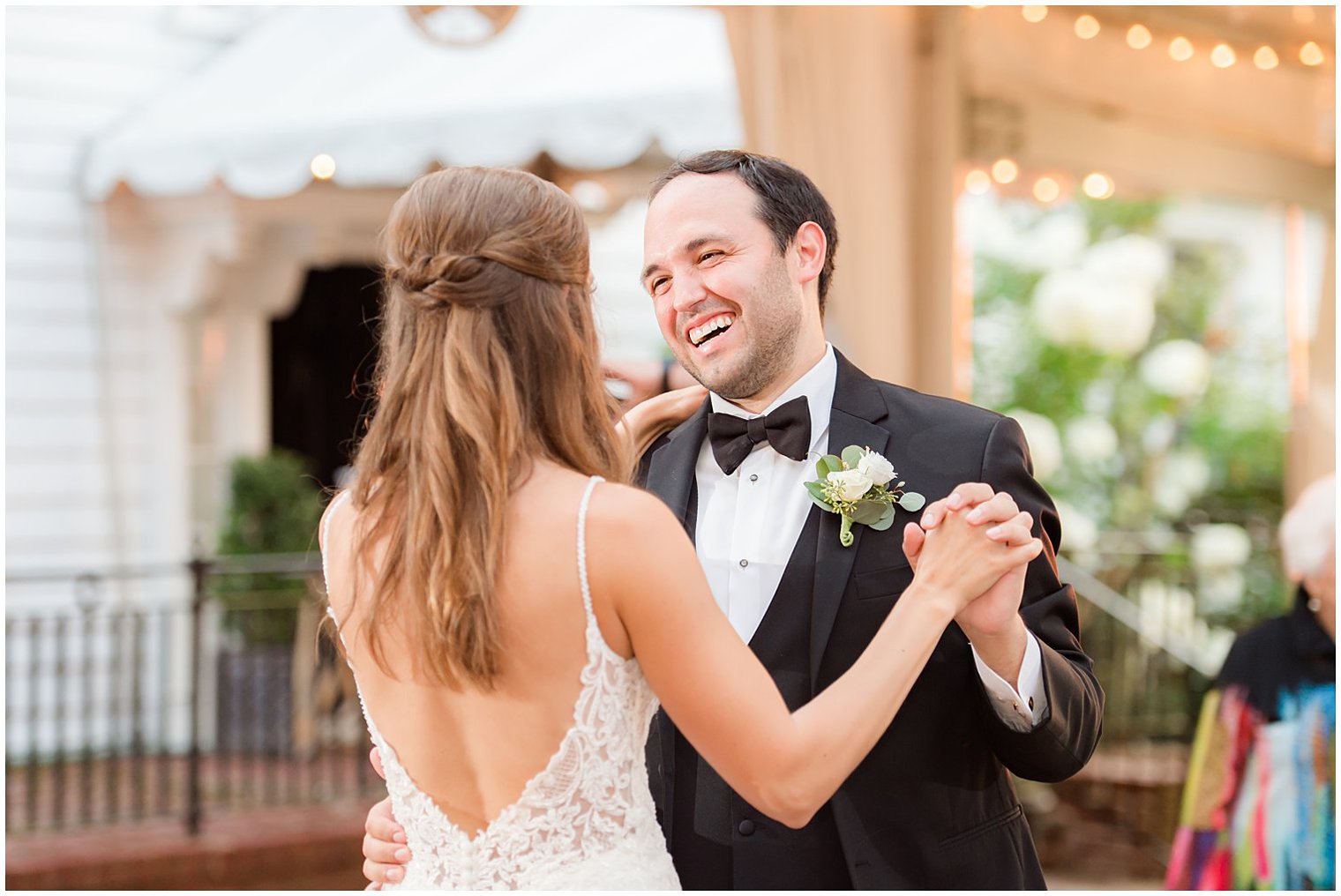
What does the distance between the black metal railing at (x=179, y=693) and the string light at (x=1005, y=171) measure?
422 cm

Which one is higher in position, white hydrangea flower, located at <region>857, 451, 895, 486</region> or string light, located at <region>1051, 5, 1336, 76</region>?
string light, located at <region>1051, 5, 1336, 76</region>

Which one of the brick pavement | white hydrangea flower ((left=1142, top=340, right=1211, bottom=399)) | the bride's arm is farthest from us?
white hydrangea flower ((left=1142, top=340, right=1211, bottom=399))

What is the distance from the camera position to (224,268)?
876cm

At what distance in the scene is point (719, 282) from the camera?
2.44m

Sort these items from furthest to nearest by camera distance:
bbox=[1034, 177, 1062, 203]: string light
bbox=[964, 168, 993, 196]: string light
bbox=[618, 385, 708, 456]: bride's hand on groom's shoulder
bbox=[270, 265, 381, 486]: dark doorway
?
bbox=[270, 265, 381, 486]: dark doorway
bbox=[1034, 177, 1062, 203]: string light
bbox=[964, 168, 993, 196]: string light
bbox=[618, 385, 708, 456]: bride's hand on groom's shoulder

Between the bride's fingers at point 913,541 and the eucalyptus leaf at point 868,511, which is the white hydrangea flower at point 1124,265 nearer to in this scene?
the eucalyptus leaf at point 868,511

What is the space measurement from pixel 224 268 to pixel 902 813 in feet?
24.4

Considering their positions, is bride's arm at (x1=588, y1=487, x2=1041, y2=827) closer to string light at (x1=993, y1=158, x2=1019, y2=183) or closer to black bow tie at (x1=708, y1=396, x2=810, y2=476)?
black bow tie at (x1=708, y1=396, x2=810, y2=476)

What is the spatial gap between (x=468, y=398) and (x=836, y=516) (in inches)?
32.0

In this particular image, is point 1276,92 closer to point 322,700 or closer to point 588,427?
point 322,700

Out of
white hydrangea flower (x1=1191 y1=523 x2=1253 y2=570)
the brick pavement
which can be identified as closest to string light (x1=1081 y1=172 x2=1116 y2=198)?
white hydrangea flower (x1=1191 y1=523 x2=1253 y2=570)

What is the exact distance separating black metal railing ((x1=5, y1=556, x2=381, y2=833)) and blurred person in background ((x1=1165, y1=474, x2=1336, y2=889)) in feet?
14.0

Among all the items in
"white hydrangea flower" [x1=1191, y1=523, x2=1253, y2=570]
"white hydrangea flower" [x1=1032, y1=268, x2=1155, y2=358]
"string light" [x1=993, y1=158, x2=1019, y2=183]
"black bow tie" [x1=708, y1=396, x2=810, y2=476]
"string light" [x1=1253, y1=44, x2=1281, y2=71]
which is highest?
"string light" [x1=1253, y1=44, x2=1281, y2=71]

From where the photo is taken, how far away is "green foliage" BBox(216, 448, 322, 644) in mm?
8055
